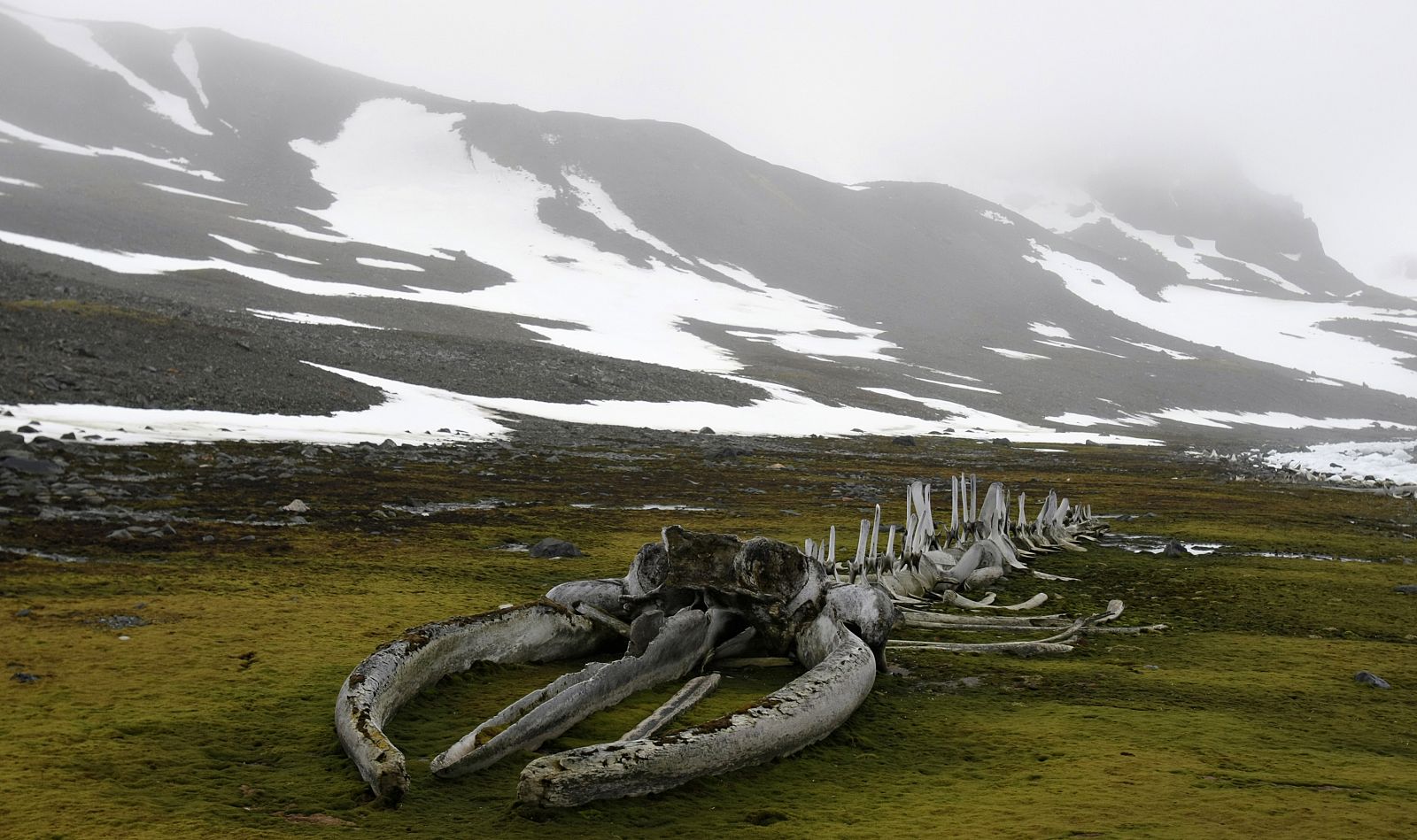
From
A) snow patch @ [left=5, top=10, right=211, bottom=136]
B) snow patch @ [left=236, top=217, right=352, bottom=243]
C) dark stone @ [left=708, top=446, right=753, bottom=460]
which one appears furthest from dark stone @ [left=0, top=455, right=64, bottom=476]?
snow patch @ [left=5, top=10, right=211, bottom=136]

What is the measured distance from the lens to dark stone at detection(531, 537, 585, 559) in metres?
13.3

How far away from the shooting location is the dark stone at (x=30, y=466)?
50.0 ft

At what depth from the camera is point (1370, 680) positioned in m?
7.48

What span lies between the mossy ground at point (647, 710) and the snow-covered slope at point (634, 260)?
1157 inches

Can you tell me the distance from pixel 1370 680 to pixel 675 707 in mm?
5603

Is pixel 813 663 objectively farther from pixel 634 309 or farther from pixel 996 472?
pixel 634 309

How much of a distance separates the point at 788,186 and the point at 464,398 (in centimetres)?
13261

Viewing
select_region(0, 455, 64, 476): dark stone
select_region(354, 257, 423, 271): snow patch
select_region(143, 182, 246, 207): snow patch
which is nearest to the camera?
select_region(0, 455, 64, 476): dark stone

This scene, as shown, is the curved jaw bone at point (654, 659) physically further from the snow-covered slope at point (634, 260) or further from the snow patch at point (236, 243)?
the snow patch at point (236, 243)

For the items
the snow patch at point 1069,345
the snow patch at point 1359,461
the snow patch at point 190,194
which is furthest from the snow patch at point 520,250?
the snow patch at point 1359,461

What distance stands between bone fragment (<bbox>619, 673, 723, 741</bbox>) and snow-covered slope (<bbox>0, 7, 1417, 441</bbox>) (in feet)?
114

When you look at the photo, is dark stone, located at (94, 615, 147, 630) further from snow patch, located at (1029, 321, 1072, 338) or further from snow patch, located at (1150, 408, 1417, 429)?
snow patch, located at (1029, 321, 1072, 338)

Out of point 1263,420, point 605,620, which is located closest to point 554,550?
point 605,620

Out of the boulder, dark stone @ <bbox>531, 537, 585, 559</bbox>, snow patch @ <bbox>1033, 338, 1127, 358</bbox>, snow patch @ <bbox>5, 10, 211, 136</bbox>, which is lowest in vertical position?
dark stone @ <bbox>531, 537, 585, 559</bbox>
